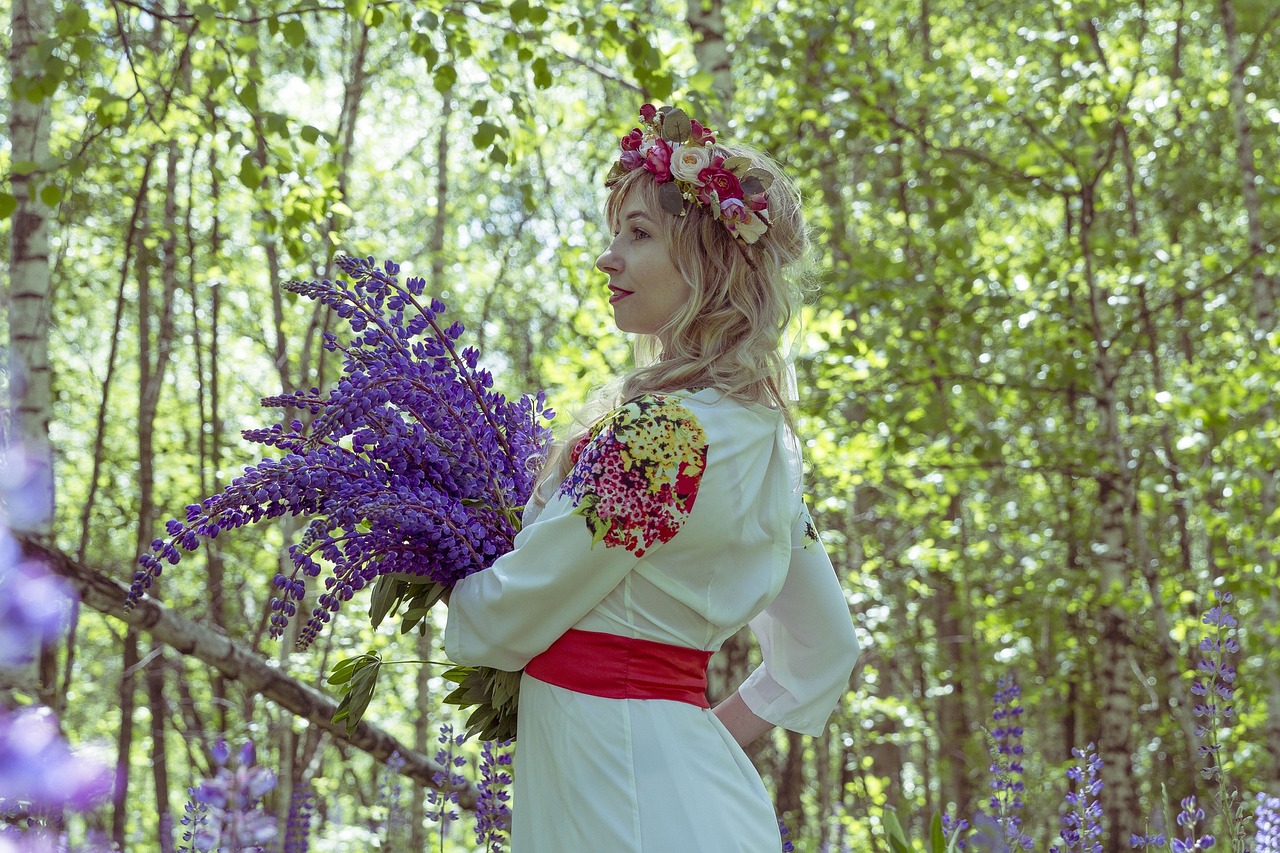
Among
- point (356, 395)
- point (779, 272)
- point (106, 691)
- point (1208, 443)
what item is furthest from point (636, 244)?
point (106, 691)

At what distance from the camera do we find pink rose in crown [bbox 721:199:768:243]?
6.34 feet

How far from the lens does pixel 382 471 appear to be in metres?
1.71

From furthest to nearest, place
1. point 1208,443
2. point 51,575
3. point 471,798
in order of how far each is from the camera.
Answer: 1. point 1208,443
2. point 471,798
3. point 51,575

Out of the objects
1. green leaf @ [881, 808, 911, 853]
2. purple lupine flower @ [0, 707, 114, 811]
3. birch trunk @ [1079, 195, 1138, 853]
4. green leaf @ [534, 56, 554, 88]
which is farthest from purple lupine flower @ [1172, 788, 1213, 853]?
birch trunk @ [1079, 195, 1138, 853]

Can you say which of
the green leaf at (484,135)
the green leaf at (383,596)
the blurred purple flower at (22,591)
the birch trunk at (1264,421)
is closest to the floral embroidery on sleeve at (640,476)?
the green leaf at (383,596)

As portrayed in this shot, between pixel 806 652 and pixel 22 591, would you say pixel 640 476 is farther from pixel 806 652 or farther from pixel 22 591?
pixel 22 591

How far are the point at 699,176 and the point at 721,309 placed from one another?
24cm

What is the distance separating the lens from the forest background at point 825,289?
4.11m

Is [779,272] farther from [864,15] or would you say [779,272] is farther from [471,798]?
[864,15]

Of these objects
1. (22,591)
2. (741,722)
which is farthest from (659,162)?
(22,591)

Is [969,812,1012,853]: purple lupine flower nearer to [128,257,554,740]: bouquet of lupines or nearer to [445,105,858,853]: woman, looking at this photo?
[445,105,858,853]: woman

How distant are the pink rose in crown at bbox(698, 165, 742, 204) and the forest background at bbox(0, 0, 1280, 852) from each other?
1.17 feet

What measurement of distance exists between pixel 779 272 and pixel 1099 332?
413 cm

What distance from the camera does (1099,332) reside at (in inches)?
220
